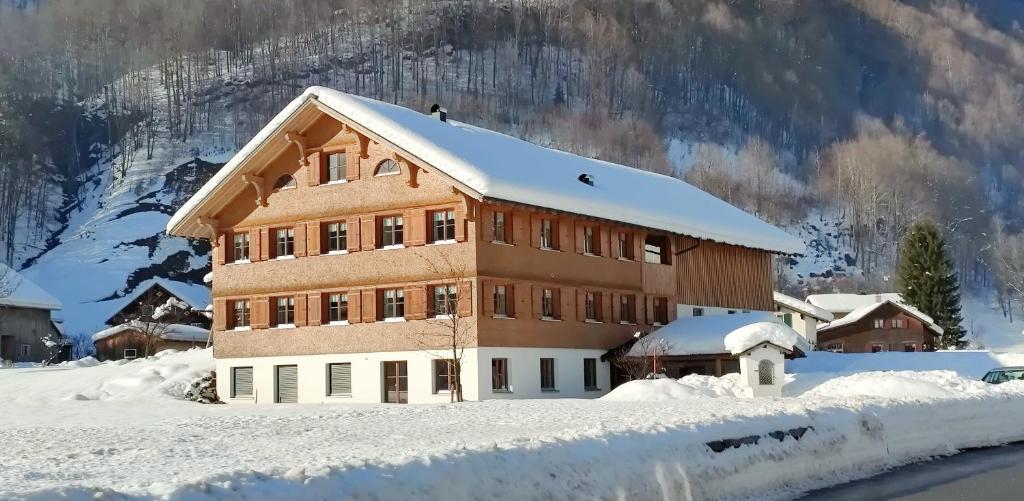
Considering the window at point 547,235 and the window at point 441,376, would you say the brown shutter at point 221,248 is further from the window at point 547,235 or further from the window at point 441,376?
the window at point 547,235

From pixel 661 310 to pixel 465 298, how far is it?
12.2 meters

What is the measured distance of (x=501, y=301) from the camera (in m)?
39.5

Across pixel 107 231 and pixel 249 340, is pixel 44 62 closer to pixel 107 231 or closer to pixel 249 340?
pixel 107 231

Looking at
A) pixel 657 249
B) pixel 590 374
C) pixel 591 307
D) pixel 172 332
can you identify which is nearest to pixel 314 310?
pixel 591 307

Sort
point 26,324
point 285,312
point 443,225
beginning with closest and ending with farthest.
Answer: point 443,225 < point 285,312 < point 26,324

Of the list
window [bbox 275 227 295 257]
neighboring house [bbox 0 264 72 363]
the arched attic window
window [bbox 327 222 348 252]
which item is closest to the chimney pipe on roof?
the arched attic window

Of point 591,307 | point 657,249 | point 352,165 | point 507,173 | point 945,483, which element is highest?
point 352,165

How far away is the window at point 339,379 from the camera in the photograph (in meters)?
41.3

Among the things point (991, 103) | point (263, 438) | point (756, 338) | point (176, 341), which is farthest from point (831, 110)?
point (263, 438)

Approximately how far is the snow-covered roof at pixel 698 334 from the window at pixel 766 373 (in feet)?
5.94

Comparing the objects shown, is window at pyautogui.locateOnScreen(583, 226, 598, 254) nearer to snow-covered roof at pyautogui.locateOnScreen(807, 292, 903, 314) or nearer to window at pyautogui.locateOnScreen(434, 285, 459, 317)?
window at pyautogui.locateOnScreen(434, 285, 459, 317)

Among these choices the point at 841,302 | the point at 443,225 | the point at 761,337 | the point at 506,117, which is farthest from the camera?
the point at 506,117

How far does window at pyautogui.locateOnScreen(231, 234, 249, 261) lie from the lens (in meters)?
45.1

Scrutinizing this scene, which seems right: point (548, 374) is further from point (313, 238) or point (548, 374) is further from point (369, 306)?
point (313, 238)
